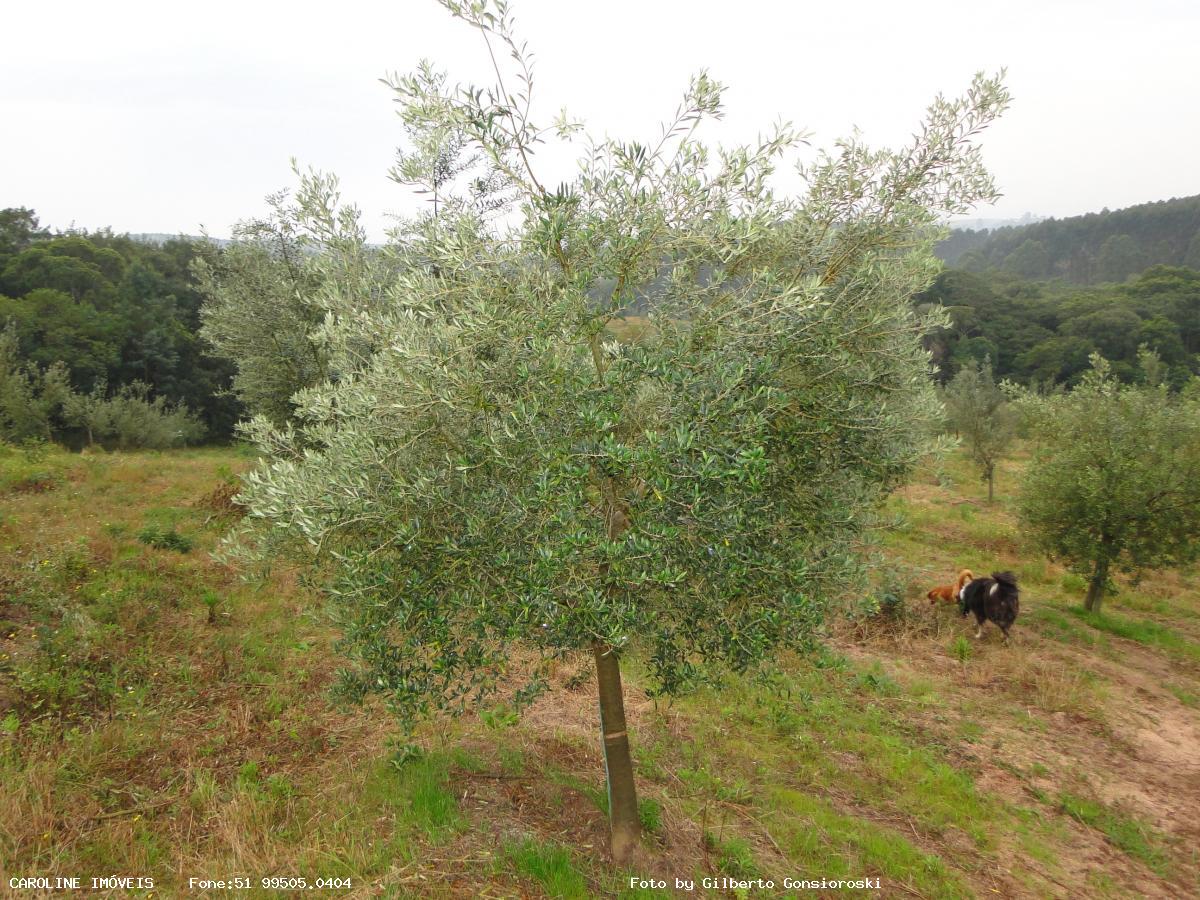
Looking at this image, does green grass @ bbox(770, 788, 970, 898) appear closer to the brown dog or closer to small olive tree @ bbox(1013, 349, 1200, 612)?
the brown dog

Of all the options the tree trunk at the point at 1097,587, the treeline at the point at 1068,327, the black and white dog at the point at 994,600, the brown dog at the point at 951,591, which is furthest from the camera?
the treeline at the point at 1068,327

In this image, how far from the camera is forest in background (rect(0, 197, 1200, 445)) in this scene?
42.6 meters

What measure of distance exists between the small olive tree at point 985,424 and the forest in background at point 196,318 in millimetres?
7952

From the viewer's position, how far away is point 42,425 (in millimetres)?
29062

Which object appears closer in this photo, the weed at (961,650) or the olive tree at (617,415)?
the olive tree at (617,415)

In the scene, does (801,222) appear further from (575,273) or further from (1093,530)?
(1093,530)

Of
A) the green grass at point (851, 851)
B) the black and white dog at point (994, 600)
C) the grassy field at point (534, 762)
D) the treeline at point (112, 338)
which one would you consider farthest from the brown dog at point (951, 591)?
the treeline at point (112, 338)

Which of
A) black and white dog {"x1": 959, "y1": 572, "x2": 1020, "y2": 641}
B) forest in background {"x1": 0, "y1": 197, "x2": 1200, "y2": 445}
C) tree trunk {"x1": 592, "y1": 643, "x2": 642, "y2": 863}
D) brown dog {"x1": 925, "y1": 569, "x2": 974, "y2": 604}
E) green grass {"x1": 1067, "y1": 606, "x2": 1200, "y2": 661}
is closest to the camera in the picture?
tree trunk {"x1": 592, "y1": 643, "x2": 642, "y2": 863}

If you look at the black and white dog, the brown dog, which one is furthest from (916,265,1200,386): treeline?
the black and white dog

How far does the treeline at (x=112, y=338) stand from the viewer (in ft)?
119

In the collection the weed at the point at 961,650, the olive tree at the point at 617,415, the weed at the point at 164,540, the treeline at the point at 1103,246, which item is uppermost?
the treeline at the point at 1103,246

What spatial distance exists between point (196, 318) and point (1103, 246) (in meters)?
173

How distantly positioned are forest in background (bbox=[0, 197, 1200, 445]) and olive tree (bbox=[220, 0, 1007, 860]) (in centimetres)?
467

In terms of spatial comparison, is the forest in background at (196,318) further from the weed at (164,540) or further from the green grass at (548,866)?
the green grass at (548,866)
